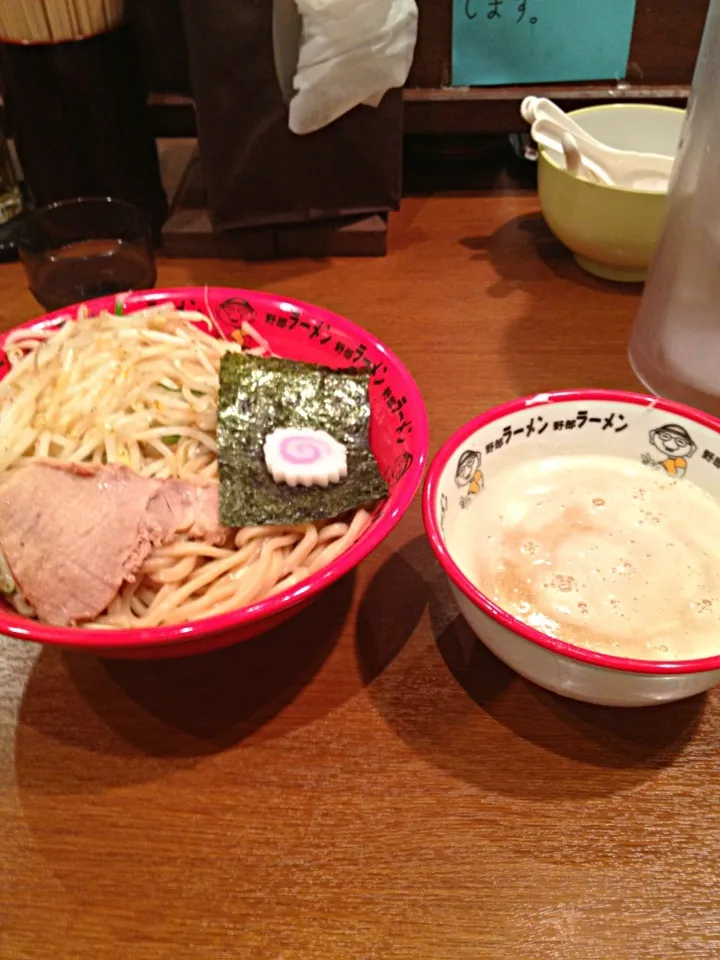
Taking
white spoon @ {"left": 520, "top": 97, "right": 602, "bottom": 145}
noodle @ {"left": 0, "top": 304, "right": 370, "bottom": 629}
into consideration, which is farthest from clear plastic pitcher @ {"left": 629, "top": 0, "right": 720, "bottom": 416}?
noodle @ {"left": 0, "top": 304, "right": 370, "bottom": 629}

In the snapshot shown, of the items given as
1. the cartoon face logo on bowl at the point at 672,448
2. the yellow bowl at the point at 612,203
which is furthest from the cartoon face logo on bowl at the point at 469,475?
the yellow bowl at the point at 612,203

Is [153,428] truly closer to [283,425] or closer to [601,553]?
[283,425]

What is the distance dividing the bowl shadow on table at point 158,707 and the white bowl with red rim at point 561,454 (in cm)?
26

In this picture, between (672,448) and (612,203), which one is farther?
(612,203)

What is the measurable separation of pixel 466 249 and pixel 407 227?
18 centimetres

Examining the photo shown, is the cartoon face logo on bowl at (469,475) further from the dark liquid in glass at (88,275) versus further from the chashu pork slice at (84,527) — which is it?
the dark liquid in glass at (88,275)

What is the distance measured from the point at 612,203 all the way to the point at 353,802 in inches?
47.7

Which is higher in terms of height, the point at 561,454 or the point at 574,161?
the point at 574,161

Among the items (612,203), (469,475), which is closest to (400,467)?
(469,475)

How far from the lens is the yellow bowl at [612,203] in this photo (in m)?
1.46

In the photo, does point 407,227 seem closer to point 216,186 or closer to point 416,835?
point 216,186

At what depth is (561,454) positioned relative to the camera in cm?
102

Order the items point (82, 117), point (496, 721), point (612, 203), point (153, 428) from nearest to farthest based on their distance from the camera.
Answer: point (496, 721) → point (153, 428) → point (612, 203) → point (82, 117)

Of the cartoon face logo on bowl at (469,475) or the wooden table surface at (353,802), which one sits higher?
the cartoon face logo on bowl at (469,475)
